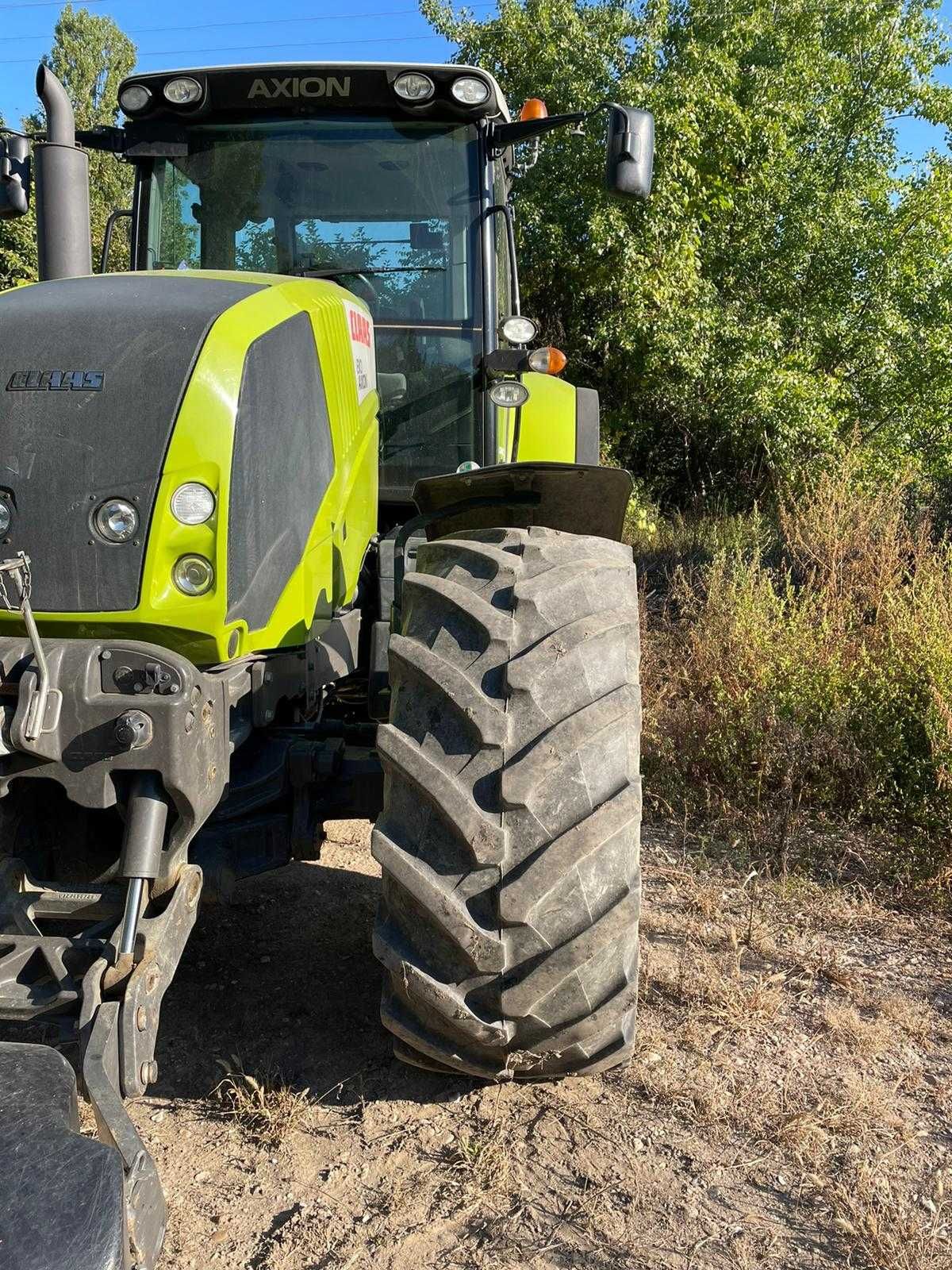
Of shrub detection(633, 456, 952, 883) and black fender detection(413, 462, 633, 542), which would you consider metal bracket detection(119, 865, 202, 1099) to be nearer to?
black fender detection(413, 462, 633, 542)

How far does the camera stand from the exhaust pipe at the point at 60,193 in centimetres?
309

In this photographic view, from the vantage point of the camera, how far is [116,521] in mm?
2207

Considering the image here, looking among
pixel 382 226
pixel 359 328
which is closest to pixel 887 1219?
pixel 359 328

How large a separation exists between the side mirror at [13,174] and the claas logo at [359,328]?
1.34m

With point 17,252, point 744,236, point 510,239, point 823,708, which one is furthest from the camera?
point 17,252

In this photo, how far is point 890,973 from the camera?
313 centimetres

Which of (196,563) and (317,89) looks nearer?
(196,563)

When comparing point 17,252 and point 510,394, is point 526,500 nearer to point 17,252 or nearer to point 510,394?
point 510,394

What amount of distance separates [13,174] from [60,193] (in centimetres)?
61

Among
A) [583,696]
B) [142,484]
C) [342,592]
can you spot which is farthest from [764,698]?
[142,484]

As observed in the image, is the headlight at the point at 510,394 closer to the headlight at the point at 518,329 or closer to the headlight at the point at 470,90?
the headlight at the point at 518,329

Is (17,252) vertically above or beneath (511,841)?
above

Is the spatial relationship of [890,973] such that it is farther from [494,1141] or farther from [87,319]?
[87,319]

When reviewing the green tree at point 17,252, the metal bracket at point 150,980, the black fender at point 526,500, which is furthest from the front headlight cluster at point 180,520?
the green tree at point 17,252
